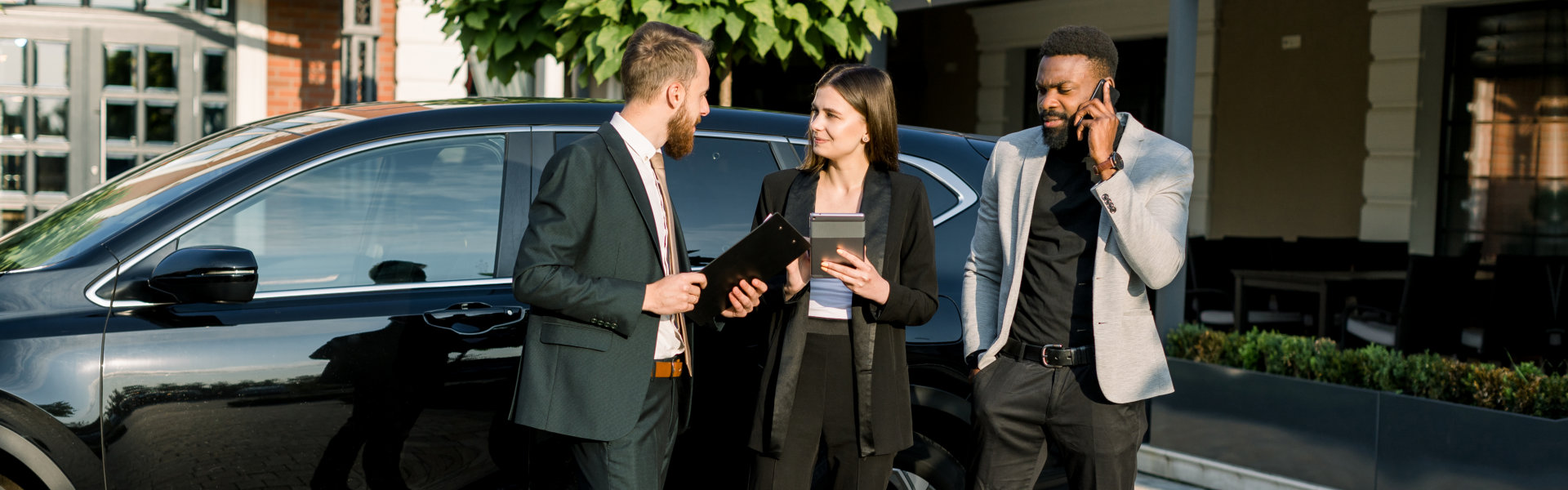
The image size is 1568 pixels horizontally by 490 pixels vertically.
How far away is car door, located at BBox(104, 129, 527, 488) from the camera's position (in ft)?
9.23

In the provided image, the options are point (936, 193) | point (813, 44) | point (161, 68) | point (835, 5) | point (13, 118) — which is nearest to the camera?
point (936, 193)

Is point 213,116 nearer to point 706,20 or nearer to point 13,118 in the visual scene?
point 13,118

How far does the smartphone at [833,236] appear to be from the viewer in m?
2.64

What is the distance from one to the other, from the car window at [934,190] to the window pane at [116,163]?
8569 mm

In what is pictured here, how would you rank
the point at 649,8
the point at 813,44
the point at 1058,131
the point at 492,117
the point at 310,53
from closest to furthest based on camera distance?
the point at 1058,131 → the point at 492,117 → the point at 649,8 → the point at 813,44 → the point at 310,53

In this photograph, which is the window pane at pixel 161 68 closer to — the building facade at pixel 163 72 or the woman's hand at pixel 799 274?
the building facade at pixel 163 72

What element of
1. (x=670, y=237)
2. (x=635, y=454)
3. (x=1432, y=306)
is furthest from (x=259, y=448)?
(x=1432, y=306)

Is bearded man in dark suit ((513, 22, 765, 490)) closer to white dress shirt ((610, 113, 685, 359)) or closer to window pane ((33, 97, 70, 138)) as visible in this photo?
white dress shirt ((610, 113, 685, 359))

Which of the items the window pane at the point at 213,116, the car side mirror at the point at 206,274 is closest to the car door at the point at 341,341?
the car side mirror at the point at 206,274

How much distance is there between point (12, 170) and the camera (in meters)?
9.91

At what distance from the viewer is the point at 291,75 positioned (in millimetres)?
10336

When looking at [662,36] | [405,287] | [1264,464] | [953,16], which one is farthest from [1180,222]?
[953,16]

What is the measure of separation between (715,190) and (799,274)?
666mm

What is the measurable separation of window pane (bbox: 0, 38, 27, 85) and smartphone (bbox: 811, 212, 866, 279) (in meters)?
9.40
